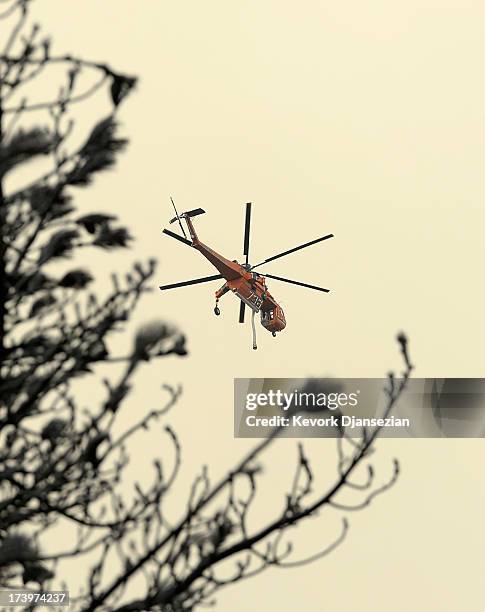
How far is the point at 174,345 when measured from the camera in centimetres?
737

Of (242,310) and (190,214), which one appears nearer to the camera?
(190,214)

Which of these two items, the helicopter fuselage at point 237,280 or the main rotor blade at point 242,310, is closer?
the helicopter fuselage at point 237,280

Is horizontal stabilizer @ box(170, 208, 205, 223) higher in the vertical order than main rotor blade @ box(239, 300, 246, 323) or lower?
→ higher

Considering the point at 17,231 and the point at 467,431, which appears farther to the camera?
the point at 467,431

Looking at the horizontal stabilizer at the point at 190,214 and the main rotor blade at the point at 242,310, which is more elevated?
the horizontal stabilizer at the point at 190,214

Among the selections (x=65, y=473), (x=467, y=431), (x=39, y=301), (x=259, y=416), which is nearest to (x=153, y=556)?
(x=65, y=473)

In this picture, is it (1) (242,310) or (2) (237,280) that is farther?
(1) (242,310)

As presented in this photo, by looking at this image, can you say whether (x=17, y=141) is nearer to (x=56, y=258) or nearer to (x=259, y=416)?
(x=56, y=258)

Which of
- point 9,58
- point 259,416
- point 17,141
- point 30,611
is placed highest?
point 259,416

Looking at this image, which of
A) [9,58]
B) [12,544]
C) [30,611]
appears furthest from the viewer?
[30,611]

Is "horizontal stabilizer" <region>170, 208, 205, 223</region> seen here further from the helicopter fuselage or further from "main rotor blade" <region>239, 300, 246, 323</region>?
"main rotor blade" <region>239, 300, 246, 323</region>

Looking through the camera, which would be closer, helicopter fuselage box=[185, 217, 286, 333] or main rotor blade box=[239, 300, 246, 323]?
helicopter fuselage box=[185, 217, 286, 333]

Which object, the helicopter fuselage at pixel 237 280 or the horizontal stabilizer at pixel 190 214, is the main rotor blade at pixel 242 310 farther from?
the horizontal stabilizer at pixel 190 214

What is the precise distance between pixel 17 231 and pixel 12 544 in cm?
203
